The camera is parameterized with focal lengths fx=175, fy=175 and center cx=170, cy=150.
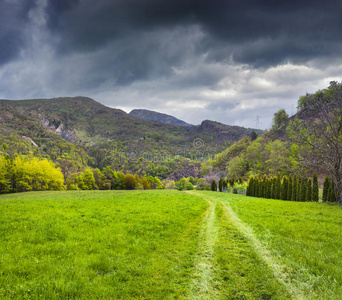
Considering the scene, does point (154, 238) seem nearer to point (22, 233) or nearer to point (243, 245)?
point (243, 245)

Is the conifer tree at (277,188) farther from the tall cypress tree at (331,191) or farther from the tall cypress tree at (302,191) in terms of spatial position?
the tall cypress tree at (331,191)

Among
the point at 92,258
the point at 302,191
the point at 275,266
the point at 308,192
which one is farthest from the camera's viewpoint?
the point at 302,191

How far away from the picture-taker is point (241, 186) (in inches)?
2470

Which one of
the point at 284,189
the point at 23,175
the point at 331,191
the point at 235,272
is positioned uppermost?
the point at 235,272

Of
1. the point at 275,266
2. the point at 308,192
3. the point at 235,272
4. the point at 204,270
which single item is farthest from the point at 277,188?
the point at 204,270

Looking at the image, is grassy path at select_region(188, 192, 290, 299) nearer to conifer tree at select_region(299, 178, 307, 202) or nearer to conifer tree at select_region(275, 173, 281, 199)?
conifer tree at select_region(299, 178, 307, 202)

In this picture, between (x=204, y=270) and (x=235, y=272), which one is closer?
(x=235, y=272)

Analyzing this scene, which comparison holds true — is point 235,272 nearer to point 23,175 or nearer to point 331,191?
point 331,191

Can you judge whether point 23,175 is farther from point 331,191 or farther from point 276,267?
point 331,191

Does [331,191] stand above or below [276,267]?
below

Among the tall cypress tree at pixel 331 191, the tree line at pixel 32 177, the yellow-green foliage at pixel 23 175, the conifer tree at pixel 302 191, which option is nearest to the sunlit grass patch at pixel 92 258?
the tall cypress tree at pixel 331 191

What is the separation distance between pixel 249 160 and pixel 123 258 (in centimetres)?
9964

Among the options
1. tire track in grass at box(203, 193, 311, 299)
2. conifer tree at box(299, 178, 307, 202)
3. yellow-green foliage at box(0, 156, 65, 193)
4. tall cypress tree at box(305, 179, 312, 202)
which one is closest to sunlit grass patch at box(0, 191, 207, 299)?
tire track in grass at box(203, 193, 311, 299)

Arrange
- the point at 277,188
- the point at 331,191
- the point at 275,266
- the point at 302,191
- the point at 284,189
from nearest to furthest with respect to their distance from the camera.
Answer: the point at 275,266, the point at 331,191, the point at 302,191, the point at 284,189, the point at 277,188
